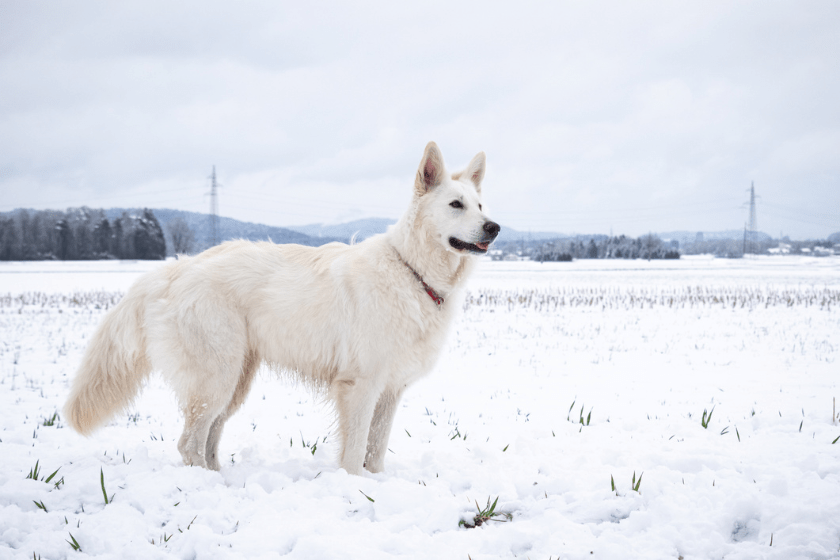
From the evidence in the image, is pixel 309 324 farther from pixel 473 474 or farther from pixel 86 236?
pixel 86 236

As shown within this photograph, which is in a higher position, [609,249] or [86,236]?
[609,249]

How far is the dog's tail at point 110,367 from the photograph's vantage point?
3723 mm

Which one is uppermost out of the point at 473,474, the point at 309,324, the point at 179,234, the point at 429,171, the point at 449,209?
the point at 179,234

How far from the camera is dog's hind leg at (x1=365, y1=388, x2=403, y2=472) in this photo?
3840mm

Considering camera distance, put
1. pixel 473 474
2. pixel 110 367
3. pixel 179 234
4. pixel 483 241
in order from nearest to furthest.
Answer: pixel 473 474
pixel 483 241
pixel 110 367
pixel 179 234

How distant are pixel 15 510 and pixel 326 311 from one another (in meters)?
2.20

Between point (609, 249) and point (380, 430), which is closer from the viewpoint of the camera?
point (380, 430)

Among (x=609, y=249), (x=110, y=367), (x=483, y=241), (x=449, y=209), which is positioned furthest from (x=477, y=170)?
(x=609, y=249)

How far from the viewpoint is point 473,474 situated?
3.56 meters

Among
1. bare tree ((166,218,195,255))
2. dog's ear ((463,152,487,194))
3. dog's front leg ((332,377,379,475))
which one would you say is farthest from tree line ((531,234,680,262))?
dog's front leg ((332,377,379,475))

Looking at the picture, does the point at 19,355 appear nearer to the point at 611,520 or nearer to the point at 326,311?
the point at 326,311

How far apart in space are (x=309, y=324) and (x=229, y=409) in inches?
45.5

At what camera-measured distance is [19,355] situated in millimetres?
7668

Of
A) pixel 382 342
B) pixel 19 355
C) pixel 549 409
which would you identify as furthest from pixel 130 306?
pixel 19 355
